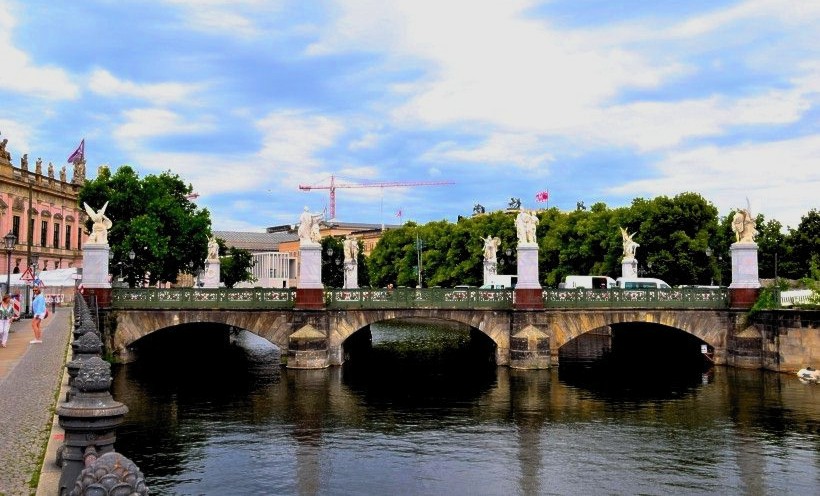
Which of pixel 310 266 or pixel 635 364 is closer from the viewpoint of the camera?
pixel 310 266

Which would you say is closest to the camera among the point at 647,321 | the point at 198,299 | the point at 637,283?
the point at 198,299

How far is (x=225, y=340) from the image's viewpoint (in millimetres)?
56406

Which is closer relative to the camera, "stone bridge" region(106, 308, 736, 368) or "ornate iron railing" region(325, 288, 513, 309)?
"stone bridge" region(106, 308, 736, 368)

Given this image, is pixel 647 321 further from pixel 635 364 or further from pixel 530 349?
pixel 530 349

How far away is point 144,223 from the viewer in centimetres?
5584

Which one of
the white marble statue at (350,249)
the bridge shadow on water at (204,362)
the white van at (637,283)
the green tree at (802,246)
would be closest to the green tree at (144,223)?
the bridge shadow on water at (204,362)

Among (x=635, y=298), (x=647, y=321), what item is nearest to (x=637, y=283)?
(x=647, y=321)

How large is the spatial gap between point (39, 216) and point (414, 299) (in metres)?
55.0

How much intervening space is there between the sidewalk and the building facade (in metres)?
42.9

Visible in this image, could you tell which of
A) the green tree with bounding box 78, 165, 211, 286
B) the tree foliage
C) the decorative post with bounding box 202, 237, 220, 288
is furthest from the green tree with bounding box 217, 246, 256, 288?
the decorative post with bounding box 202, 237, 220, 288

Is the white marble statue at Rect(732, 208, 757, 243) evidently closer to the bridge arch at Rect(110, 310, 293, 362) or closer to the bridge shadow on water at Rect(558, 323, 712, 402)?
the bridge shadow on water at Rect(558, 323, 712, 402)

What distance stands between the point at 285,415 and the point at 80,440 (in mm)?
19894

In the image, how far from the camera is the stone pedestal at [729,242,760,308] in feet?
129

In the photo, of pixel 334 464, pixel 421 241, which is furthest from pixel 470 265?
pixel 334 464
